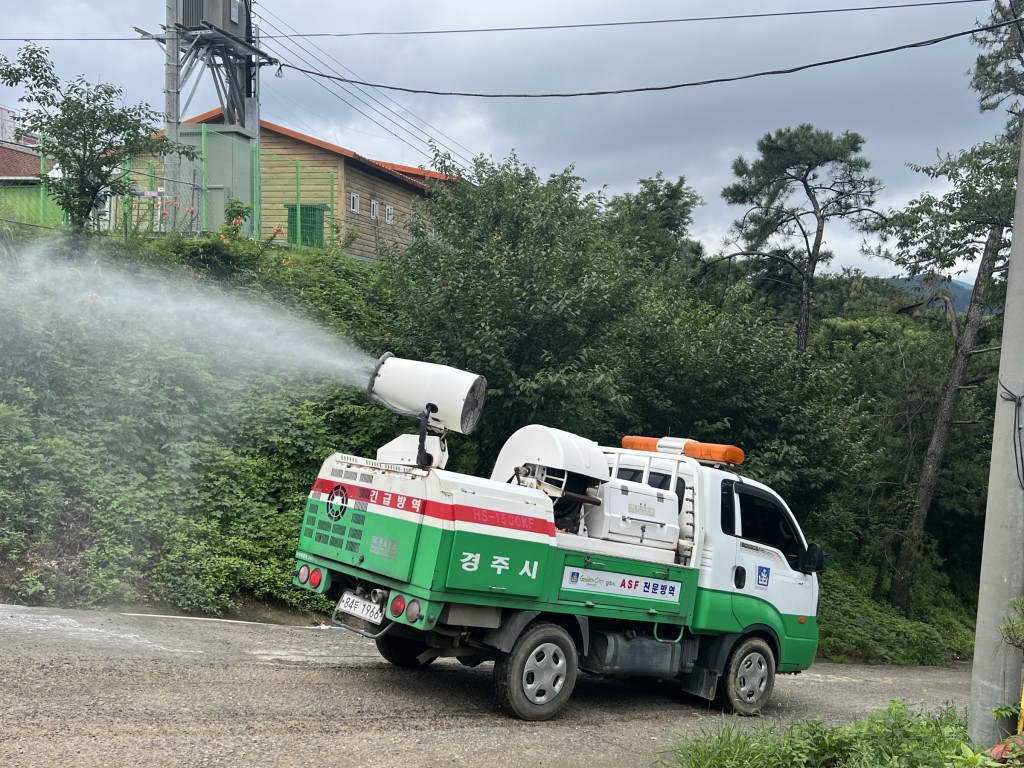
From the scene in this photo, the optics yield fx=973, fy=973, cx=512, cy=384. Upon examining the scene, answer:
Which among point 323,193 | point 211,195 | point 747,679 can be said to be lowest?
point 747,679

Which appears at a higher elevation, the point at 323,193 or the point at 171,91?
the point at 171,91

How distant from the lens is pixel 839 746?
245 inches

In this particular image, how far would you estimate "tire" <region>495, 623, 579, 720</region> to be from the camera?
7750mm

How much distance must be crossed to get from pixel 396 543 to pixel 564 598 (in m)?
1.52

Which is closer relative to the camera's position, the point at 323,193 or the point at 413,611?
the point at 413,611

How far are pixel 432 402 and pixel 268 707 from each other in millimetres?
2923

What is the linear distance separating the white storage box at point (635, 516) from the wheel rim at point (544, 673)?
1096mm

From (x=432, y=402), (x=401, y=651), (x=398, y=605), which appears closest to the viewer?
(x=398, y=605)

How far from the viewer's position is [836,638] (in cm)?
1825

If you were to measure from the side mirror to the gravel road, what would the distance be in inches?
60.7

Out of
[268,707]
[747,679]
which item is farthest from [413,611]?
[747,679]

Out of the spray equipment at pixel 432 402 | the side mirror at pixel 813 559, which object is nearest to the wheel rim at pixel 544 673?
the spray equipment at pixel 432 402

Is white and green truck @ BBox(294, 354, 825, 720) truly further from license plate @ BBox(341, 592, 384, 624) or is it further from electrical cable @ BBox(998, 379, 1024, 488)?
electrical cable @ BBox(998, 379, 1024, 488)

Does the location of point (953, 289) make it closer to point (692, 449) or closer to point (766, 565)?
point (766, 565)
